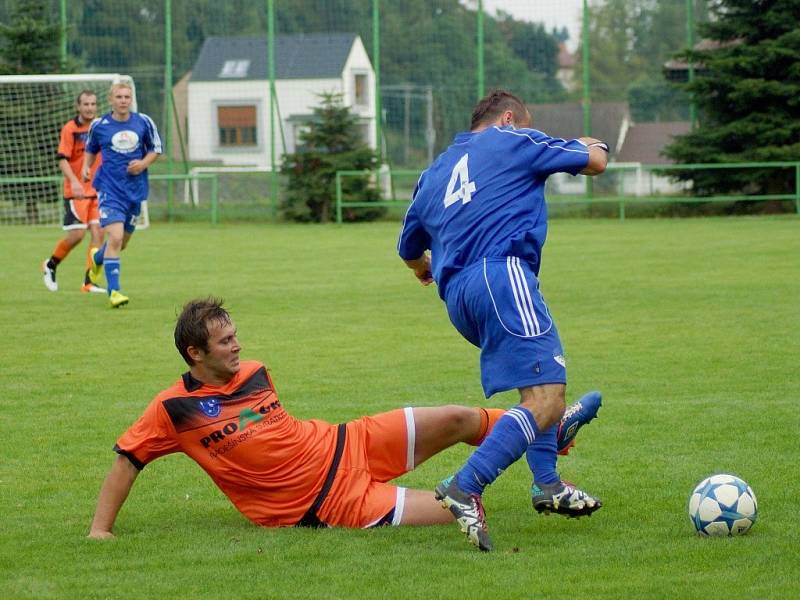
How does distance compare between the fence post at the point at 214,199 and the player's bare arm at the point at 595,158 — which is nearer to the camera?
the player's bare arm at the point at 595,158

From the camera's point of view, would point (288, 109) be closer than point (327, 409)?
No

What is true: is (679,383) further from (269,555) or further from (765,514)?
(269,555)

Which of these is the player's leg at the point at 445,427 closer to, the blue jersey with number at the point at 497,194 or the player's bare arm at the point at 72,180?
the blue jersey with number at the point at 497,194

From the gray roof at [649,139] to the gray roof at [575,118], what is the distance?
0.62 meters

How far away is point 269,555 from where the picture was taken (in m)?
4.64

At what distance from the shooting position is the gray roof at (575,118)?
32188 mm

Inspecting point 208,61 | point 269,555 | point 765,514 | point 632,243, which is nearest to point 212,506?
point 269,555

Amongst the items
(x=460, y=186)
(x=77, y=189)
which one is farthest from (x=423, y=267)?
(x=77, y=189)

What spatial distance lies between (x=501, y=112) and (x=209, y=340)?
1.50 m

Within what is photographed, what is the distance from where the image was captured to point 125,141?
13.7m

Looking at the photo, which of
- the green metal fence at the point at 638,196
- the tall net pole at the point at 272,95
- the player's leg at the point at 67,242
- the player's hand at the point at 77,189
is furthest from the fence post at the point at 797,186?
the player's hand at the point at 77,189

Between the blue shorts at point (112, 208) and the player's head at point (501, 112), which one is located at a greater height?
the player's head at point (501, 112)

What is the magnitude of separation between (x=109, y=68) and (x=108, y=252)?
71.5ft

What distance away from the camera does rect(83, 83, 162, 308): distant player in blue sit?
13422 mm
